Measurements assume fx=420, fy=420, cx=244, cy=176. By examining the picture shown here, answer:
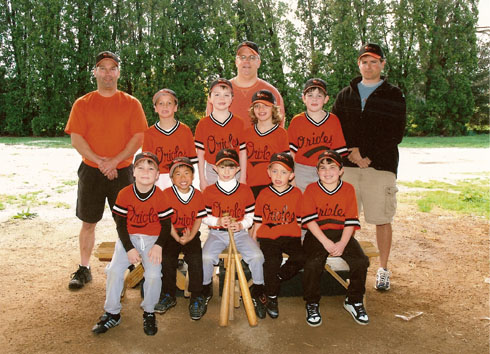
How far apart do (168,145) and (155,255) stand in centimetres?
112

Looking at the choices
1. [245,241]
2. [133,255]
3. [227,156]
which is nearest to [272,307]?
[245,241]

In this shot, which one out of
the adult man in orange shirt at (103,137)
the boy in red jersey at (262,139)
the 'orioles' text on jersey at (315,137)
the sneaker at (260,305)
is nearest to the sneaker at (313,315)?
the sneaker at (260,305)

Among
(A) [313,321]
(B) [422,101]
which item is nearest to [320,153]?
(A) [313,321]

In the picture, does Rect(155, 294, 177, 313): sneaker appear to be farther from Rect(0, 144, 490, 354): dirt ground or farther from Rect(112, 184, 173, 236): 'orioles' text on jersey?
Rect(112, 184, 173, 236): 'orioles' text on jersey

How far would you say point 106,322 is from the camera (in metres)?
3.37

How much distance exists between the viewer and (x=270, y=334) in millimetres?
3320

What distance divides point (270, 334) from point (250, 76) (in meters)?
2.61

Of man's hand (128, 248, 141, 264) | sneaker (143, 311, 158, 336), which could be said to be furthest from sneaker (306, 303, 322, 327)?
man's hand (128, 248, 141, 264)

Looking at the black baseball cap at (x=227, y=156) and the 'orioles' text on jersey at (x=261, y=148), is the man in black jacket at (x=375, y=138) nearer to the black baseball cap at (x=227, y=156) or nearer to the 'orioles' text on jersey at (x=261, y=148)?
the 'orioles' text on jersey at (x=261, y=148)

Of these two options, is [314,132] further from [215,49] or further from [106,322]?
[215,49]

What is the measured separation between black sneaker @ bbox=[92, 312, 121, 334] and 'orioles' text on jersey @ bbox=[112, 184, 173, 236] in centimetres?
69

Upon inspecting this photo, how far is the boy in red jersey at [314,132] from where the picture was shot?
13.4 ft

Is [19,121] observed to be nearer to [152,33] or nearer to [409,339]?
[152,33]

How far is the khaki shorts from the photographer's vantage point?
4.29m
